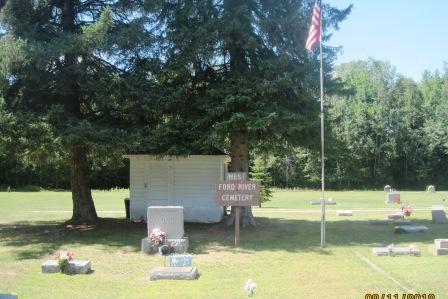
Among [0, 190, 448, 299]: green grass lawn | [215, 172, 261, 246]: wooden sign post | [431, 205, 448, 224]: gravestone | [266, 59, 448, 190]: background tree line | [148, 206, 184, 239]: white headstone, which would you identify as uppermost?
[266, 59, 448, 190]: background tree line

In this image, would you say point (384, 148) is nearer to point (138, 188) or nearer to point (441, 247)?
point (138, 188)

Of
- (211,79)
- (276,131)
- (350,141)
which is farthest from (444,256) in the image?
(350,141)

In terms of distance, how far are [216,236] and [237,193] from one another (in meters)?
2.66

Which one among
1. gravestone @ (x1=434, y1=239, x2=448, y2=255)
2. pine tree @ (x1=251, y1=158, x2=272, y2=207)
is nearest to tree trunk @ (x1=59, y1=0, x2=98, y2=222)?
gravestone @ (x1=434, y1=239, x2=448, y2=255)

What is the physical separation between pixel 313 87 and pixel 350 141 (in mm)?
46561

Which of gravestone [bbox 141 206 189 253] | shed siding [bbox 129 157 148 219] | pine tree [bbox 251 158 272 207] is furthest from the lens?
pine tree [bbox 251 158 272 207]

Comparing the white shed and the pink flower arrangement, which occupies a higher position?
the white shed

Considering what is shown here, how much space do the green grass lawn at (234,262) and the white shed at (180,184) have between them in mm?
938

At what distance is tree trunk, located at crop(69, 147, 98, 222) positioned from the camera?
20.3 metres

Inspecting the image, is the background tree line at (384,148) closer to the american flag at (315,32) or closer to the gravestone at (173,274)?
the american flag at (315,32)

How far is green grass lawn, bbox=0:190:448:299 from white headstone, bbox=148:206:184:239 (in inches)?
30.3

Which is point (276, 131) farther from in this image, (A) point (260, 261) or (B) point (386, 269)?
(B) point (386, 269)

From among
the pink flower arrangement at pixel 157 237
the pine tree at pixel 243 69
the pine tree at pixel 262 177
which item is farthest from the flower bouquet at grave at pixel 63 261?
the pine tree at pixel 262 177

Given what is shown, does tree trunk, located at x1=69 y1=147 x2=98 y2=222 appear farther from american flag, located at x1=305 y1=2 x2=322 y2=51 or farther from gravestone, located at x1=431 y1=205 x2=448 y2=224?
gravestone, located at x1=431 y1=205 x2=448 y2=224
